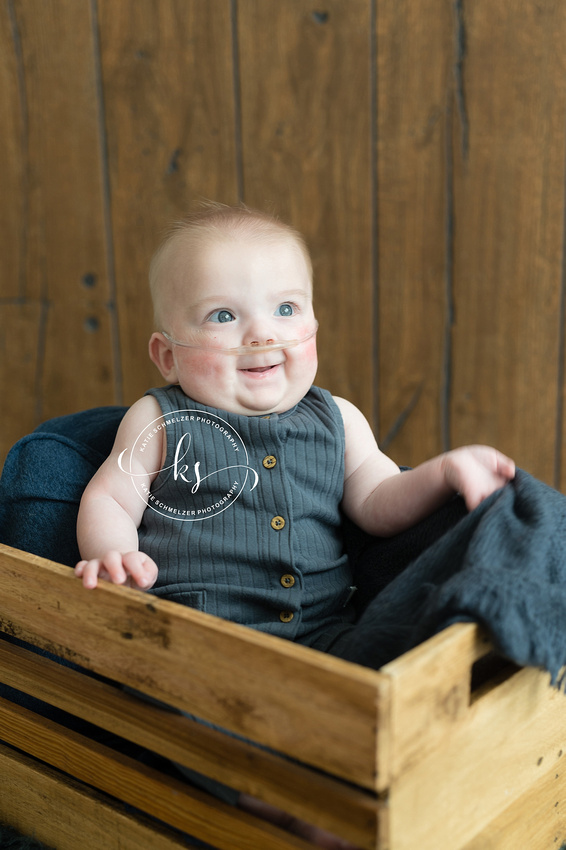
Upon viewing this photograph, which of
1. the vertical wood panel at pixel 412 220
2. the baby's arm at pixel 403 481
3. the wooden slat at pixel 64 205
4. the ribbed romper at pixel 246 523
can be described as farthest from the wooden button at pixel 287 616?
the wooden slat at pixel 64 205

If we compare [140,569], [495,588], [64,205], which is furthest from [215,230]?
[64,205]

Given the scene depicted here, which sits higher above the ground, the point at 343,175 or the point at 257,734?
the point at 343,175

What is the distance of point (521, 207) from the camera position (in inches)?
52.7

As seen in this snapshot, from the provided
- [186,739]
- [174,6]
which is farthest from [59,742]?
[174,6]

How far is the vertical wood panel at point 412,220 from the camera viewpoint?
133 centimetres

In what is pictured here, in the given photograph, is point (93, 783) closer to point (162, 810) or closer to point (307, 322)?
point (162, 810)

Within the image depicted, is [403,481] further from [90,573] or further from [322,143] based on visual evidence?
[322,143]

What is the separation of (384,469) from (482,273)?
62 cm

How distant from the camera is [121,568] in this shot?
69 centimetres

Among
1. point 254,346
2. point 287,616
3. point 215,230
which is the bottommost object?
point 287,616

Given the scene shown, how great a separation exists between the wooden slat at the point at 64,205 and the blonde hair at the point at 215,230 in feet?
2.39

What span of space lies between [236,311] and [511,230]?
27.7 inches

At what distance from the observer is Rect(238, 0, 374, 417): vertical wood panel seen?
1365mm

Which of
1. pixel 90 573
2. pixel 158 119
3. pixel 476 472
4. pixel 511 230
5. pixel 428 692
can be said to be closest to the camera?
pixel 428 692
